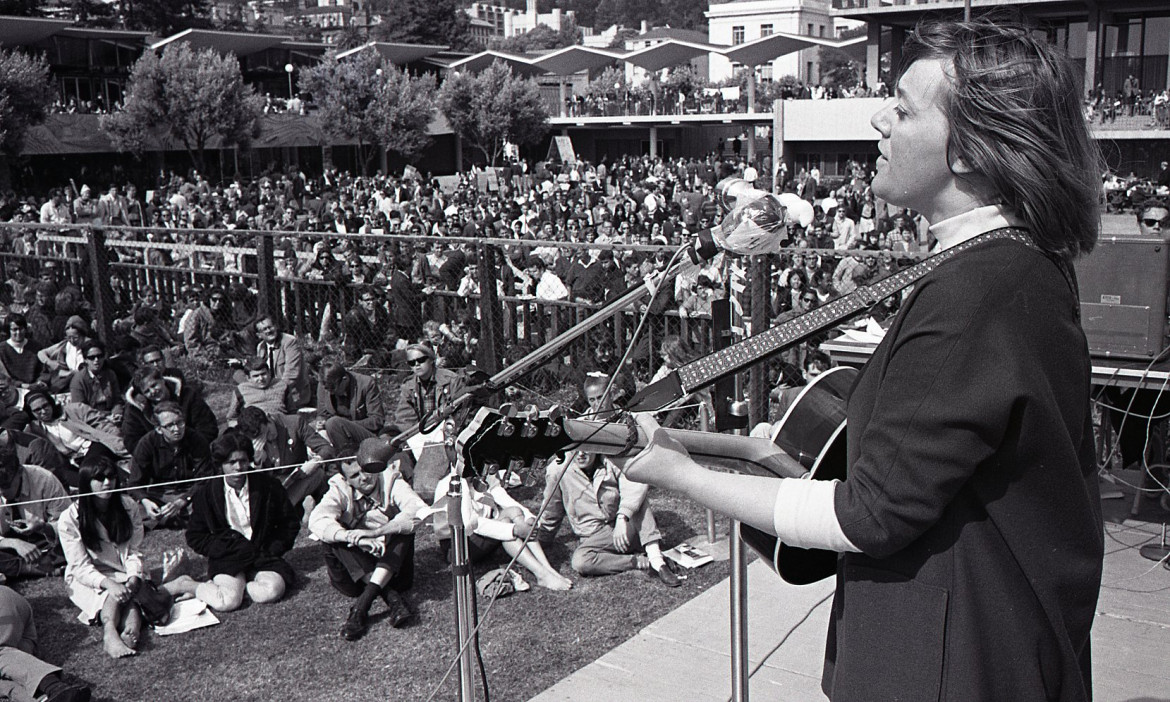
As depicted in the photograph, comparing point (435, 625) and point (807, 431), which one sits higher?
point (807, 431)

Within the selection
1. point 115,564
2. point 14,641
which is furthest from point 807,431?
point 115,564

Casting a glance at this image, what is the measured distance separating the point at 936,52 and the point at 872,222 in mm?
19387

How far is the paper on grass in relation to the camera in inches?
226

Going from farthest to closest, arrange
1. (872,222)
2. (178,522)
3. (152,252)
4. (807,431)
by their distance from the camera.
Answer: (872,222), (152,252), (178,522), (807,431)

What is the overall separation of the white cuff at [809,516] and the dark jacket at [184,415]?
742 centimetres

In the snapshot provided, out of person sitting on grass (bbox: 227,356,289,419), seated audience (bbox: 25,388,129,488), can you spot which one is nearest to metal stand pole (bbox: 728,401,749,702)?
seated audience (bbox: 25,388,129,488)

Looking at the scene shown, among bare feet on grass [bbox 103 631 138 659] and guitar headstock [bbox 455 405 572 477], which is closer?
guitar headstock [bbox 455 405 572 477]

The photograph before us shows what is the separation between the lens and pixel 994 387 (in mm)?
1356

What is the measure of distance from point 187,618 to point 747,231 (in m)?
4.62

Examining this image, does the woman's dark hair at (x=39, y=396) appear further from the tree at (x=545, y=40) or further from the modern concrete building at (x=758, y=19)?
the tree at (x=545, y=40)

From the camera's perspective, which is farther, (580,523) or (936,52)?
(580,523)

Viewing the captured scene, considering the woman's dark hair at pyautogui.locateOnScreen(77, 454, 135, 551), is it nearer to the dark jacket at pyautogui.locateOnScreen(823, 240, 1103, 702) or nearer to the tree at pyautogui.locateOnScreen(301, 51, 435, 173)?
the dark jacket at pyautogui.locateOnScreen(823, 240, 1103, 702)

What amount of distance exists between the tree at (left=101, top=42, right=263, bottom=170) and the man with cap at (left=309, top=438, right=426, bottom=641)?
33.0m

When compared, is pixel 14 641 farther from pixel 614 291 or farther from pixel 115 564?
pixel 614 291
